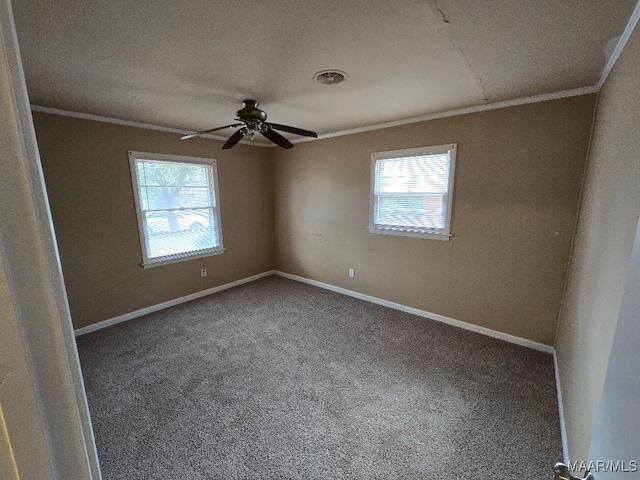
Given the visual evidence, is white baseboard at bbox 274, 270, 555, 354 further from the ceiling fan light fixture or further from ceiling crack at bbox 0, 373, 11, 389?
ceiling crack at bbox 0, 373, 11, 389

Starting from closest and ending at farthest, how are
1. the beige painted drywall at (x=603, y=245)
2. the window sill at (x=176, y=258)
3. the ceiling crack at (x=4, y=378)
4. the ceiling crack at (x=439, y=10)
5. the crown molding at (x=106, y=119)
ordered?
1. the ceiling crack at (x=4, y=378)
2. the beige painted drywall at (x=603, y=245)
3. the ceiling crack at (x=439, y=10)
4. the crown molding at (x=106, y=119)
5. the window sill at (x=176, y=258)

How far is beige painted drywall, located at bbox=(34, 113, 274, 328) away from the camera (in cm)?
282

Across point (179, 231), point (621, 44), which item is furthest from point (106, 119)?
point (621, 44)

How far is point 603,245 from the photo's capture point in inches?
58.7

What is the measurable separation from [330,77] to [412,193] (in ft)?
5.78

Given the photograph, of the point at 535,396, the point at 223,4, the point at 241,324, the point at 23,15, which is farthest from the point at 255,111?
the point at 535,396

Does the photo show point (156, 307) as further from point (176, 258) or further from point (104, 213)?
point (104, 213)

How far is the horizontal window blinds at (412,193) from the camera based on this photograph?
122 inches

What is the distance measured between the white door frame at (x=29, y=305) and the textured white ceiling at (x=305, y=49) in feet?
4.43

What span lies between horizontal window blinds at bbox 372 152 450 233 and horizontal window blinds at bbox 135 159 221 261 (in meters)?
2.40

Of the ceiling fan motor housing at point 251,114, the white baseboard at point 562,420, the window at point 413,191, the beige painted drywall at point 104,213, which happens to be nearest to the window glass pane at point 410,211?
the window at point 413,191

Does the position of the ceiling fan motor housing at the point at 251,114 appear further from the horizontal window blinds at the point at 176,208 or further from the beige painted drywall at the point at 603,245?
the beige painted drywall at the point at 603,245

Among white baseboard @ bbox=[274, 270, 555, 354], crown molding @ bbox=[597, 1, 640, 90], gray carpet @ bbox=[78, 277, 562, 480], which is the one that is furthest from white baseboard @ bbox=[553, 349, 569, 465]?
crown molding @ bbox=[597, 1, 640, 90]

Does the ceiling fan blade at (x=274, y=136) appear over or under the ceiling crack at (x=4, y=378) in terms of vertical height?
over
